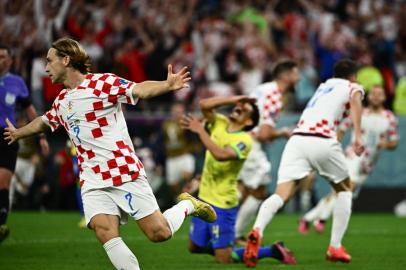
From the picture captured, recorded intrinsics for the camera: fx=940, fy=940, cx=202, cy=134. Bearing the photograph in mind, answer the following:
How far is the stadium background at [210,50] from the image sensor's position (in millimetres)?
17656

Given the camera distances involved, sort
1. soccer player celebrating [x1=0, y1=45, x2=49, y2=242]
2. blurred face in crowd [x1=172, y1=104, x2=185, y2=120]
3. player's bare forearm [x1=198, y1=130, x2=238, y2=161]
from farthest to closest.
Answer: blurred face in crowd [x1=172, y1=104, x2=185, y2=120]
soccer player celebrating [x1=0, y1=45, x2=49, y2=242]
player's bare forearm [x1=198, y1=130, x2=238, y2=161]

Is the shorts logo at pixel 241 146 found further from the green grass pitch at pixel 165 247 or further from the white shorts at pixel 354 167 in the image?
the white shorts at pixel 354 167

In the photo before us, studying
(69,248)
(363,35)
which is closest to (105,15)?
(363,35)

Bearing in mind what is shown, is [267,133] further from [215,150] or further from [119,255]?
[119,255]

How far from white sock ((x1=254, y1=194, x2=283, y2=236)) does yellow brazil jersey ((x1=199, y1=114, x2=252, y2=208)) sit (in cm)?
44

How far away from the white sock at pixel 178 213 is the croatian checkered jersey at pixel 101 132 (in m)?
0.53

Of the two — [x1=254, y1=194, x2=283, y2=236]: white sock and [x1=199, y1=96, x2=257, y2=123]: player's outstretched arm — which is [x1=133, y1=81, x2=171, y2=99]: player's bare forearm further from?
[x1=254, y1=194, x2=283, y2=236]: white sock

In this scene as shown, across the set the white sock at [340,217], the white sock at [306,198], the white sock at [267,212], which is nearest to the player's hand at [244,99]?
the white sock at [267,212]

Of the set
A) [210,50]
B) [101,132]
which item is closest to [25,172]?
[210,50]

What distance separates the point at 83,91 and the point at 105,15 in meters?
14.2

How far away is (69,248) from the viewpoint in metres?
11.8

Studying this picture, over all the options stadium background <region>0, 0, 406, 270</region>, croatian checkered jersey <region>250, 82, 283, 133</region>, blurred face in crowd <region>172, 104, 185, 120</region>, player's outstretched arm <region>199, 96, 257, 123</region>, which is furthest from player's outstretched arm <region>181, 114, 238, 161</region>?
blurred face in crowd <region>172, 104, 185, 120</region>

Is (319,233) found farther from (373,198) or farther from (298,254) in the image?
(373,198)

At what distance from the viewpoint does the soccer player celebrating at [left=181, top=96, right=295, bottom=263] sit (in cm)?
1023
